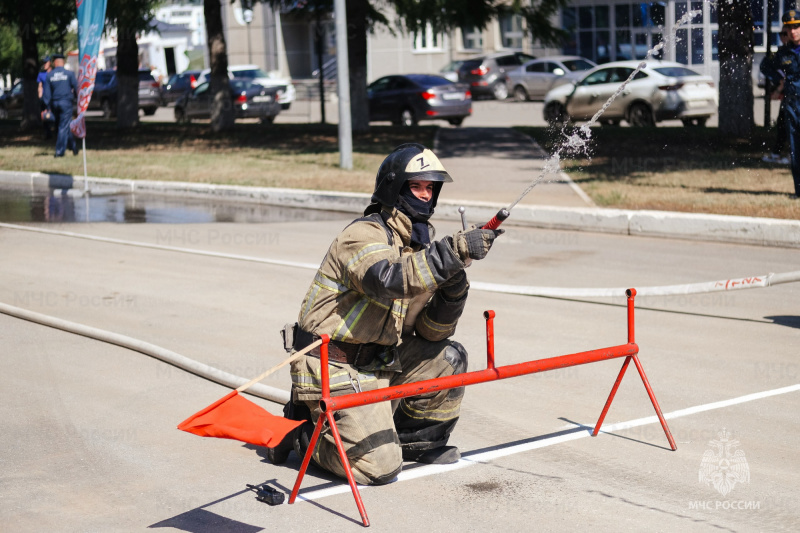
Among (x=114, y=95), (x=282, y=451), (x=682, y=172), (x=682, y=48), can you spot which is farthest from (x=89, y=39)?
(x=682, y=48)

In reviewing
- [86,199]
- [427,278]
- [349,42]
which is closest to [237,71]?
[349,42]

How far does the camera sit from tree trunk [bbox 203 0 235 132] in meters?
25.4

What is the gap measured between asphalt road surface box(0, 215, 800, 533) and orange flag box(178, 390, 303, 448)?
0.37m

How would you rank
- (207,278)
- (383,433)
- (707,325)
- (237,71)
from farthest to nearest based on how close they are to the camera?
(237,71), (207,278), (707,325), (383,433)

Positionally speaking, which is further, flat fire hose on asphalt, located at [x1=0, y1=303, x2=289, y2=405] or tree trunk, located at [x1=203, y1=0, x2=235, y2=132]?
tree trunk, located at [x1=203, y1=0, x2=235, y2=132]

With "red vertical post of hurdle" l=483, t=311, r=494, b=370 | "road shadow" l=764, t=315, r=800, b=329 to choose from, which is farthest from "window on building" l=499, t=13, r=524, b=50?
"red vertical post of hurdle" l=483, t=311, r=494, b=370

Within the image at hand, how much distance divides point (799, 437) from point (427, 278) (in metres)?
2.34

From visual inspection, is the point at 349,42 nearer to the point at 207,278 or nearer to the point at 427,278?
the point at 207,278

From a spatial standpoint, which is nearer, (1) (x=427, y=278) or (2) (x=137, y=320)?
(1) (x=427, y=278)

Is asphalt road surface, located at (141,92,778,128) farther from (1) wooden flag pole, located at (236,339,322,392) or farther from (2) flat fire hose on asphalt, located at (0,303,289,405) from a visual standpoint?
(1) wooden flag pole, located at (236,339,322,392)

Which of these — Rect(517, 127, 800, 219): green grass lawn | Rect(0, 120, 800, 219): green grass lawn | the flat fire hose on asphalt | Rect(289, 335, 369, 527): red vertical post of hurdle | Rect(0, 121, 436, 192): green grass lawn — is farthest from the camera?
Rect(0, 121, 436, 192): green grass lawn

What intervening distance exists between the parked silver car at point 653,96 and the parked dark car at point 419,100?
4036mm

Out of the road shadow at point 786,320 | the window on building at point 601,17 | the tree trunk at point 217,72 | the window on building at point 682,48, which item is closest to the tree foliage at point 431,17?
the tree trunk at point 217,72

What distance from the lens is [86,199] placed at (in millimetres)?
16156
